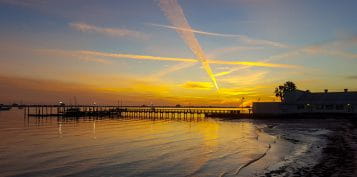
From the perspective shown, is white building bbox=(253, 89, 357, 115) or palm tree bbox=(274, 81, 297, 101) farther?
palm tree bbox=(274, 81, 297, 101)

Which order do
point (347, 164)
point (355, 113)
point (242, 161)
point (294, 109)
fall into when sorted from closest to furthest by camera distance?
point (347, 164)
point (242, 161)
point (355, 113)
point (294, 109)

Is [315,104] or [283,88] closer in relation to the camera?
[315,104]

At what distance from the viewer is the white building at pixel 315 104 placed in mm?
82750

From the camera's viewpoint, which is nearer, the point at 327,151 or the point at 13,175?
the point at 13,175

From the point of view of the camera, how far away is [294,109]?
92500 millimetres

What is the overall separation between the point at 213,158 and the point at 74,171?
1057cm

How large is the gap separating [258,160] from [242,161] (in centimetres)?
122

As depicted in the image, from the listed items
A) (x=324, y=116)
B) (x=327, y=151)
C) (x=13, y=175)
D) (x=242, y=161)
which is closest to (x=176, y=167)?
(x=242, y=161)

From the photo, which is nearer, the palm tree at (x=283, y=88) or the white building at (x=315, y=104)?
the white building at (x=315, y=104)

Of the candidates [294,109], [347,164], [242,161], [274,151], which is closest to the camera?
[347,164]

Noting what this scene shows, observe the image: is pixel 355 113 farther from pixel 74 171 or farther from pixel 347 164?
pixel 74 171

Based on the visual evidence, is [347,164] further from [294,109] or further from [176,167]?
[294,109]

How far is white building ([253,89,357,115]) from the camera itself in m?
82.8

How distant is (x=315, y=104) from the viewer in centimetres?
8700
